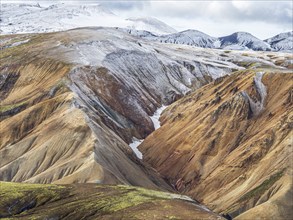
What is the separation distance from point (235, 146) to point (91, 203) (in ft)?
164

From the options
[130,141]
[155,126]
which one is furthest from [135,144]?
[155,126]

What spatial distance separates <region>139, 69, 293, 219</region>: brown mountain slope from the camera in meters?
82.9

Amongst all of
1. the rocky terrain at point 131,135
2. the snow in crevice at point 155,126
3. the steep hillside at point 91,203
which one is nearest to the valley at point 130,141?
the steep hillside at point 91,203

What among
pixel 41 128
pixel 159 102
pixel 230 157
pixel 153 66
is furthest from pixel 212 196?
pixel 153 66

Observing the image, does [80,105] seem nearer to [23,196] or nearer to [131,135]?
[131,135]

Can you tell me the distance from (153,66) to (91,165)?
105674mm

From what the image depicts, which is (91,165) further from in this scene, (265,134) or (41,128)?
(265,134)

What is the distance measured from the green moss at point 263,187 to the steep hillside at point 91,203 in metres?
14.1

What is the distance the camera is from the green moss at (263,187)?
82.1m

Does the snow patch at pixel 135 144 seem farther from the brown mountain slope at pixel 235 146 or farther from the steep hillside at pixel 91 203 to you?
the steep hillside at pixel 91 203

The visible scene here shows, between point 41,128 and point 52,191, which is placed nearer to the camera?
point 52,191

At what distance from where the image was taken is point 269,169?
88750 mm

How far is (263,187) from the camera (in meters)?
82.9

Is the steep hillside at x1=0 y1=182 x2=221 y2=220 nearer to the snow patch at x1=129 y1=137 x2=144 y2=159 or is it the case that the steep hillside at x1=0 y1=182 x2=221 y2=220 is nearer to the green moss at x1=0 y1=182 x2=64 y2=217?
the green moss at x1=0 y1=182 x2=64 y2=217
